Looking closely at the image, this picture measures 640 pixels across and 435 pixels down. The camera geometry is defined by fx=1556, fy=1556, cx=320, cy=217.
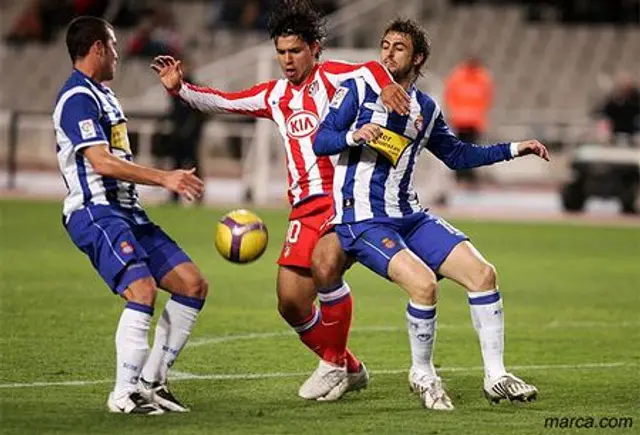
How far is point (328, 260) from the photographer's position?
8.96 meters

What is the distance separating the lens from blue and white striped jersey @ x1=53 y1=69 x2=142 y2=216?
8.16m

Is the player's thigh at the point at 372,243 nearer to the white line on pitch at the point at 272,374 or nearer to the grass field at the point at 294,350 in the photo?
the grass field at the point at 294,350

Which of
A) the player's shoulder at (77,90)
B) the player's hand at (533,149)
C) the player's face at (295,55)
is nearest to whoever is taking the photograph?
the player's shoulder at (77,90)

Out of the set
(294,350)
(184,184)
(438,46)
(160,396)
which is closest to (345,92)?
(184,184)

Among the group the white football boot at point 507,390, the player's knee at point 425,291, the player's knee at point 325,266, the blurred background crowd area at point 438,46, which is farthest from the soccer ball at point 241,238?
the blurred background crowd area at point 438,46

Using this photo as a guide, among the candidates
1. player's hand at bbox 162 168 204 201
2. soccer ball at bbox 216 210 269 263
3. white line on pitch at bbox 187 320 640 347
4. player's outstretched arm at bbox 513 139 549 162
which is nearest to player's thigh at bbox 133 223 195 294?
soccer ball at bbox 216 210 269 263

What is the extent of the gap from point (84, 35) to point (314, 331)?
2.25m

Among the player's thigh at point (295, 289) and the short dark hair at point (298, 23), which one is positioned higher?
the short dark hair at point (298, 23)

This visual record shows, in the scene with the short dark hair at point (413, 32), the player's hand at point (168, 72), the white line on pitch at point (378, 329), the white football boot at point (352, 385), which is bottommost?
the white line on pitch at point (378, 329)

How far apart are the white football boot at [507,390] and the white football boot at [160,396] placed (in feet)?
5.51

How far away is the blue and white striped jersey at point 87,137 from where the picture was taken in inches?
321

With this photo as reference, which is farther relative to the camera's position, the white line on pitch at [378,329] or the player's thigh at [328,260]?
the white line on pitch at [378,329]

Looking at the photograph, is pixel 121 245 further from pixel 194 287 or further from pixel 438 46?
pixel 438 46
